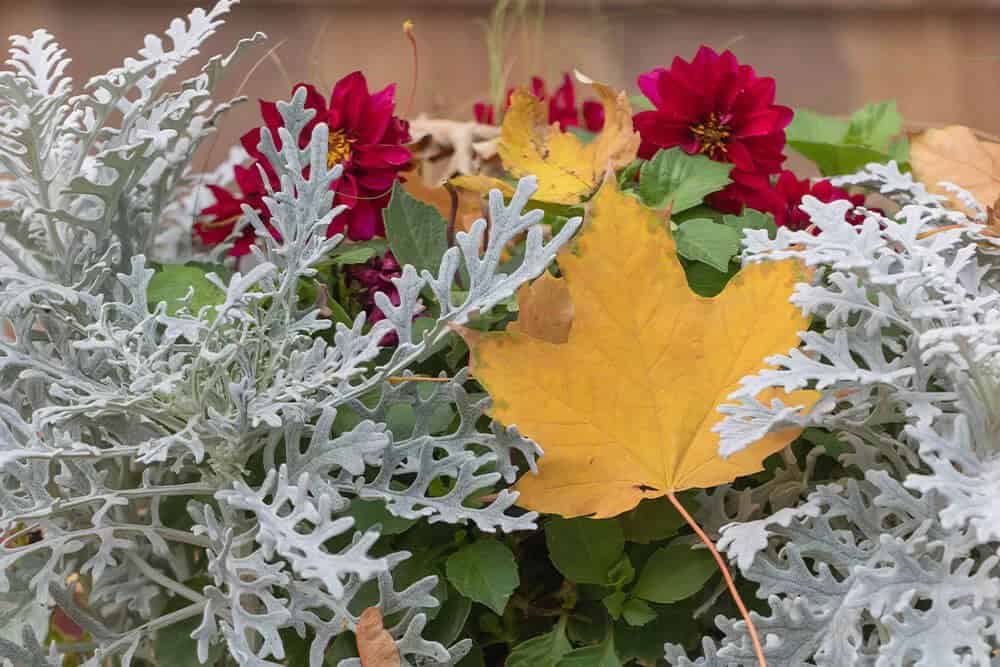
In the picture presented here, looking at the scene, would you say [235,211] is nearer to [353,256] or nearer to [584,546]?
[353,256]

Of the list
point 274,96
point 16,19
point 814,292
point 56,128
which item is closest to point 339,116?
point 56,128

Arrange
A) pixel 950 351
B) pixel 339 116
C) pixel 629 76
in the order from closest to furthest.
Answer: pixel 950 351 → pixel 339 116 → pixel 629 76

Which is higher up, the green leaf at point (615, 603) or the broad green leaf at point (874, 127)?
the broad green leaf at point (874, 127)

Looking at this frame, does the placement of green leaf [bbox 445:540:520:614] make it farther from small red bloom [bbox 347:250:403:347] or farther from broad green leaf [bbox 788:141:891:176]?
broad green leaf [bbox 788:141:891:176]

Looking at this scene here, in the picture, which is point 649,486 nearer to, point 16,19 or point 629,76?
point 629,76

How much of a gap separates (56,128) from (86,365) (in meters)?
0.09

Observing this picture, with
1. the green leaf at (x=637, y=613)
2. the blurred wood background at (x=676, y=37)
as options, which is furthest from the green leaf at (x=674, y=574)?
the blurred wood background at (x=676, y=37)

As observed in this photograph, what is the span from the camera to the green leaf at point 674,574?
0.32 meters

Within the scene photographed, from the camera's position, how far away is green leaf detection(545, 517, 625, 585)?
333mm

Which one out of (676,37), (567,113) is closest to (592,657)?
(567,113)

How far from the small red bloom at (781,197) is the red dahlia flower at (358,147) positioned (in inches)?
5.3

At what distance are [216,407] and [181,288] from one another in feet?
0.26

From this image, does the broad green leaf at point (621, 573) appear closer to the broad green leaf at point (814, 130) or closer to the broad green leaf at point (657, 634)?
the broad green leaf at point (657, 634)

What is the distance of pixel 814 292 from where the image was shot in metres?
0.29
